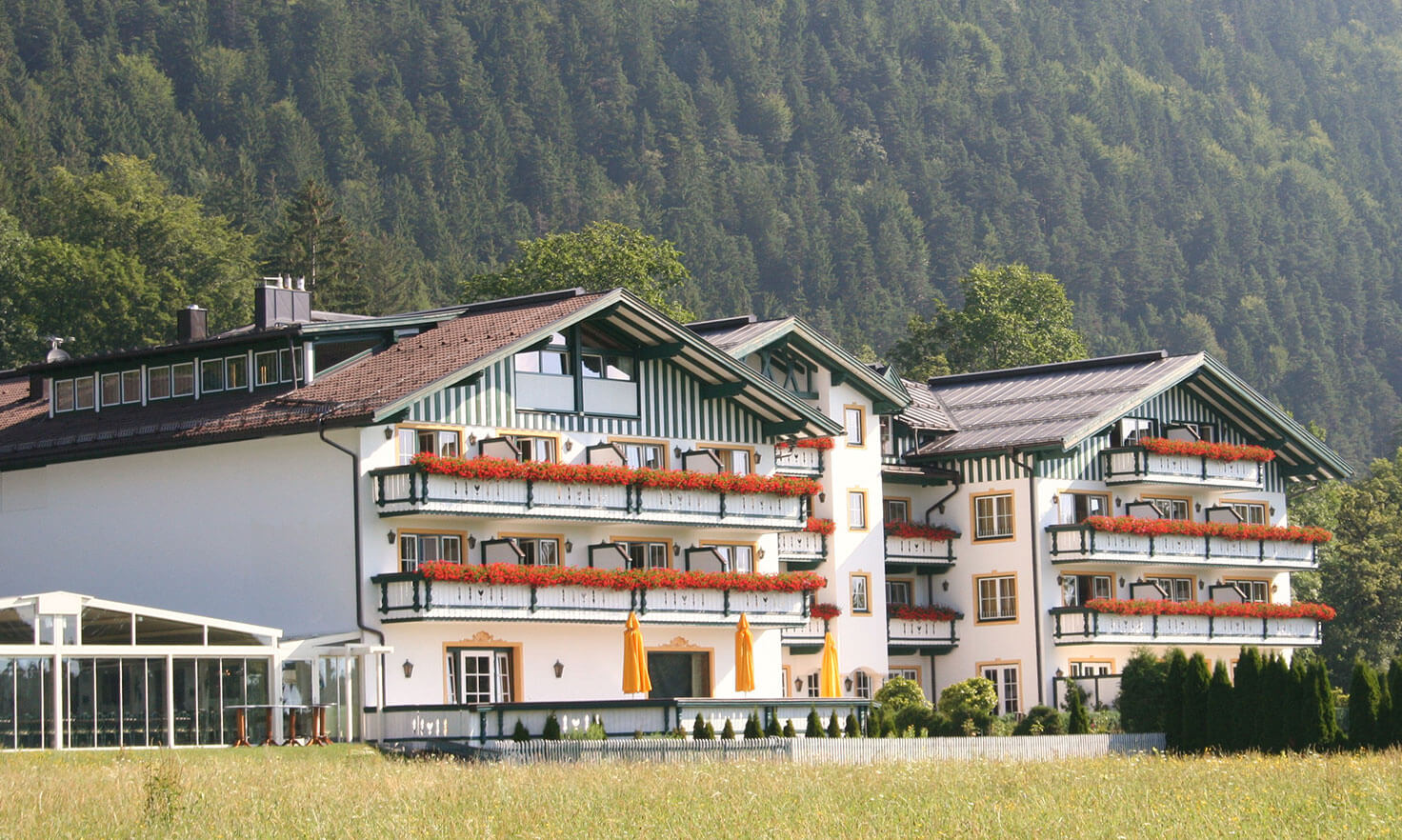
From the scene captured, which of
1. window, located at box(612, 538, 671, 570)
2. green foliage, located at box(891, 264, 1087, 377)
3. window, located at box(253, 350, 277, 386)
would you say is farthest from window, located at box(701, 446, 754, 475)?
green foliage, located at box(891, 264, 1087, 377)

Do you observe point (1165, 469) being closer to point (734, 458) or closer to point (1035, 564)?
point (1035, 564)

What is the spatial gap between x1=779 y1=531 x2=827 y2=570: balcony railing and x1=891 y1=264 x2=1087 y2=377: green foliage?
38020mm

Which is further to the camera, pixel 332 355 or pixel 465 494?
pixel 332 355

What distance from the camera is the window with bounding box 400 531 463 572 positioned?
160 feet

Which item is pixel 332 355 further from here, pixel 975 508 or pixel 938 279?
pixel 938 279

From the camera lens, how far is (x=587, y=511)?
5053 centimetres

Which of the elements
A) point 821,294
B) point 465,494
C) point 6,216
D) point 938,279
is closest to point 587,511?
point 465,494

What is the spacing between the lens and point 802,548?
59.1 metres

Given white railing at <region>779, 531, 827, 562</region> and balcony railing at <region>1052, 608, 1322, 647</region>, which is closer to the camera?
white railing at <region>779, 531, 827, 562</region>

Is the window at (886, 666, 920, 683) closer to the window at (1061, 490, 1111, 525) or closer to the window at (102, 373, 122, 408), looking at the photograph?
the window at (1061, 490, 1111, 525)

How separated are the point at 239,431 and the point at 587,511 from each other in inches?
303

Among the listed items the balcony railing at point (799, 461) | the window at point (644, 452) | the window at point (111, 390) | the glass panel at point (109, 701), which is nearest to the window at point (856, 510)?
the balcony railing at point (799, 461)

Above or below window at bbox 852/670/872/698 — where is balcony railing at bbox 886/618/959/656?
above

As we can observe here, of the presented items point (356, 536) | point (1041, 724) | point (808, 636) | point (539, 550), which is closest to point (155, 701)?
point (356, 536)
